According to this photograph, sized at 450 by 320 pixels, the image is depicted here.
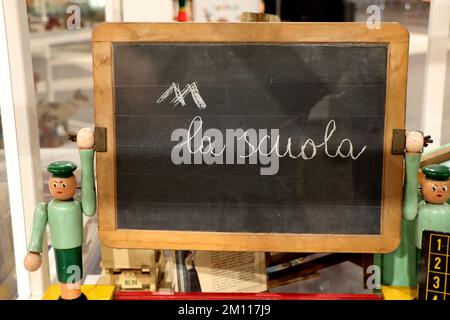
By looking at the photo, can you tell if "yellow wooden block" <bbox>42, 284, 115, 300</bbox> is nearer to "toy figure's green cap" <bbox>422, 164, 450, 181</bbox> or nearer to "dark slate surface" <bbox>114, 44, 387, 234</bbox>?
"dark slate surface" <bbox>114, 44, 387, 234</bbox>

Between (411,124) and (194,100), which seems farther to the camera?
(411,124)

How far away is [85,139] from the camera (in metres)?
1.04

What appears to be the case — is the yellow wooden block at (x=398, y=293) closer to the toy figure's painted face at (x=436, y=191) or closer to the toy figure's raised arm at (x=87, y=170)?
the toy figure's painted face at (x=436, y=191)

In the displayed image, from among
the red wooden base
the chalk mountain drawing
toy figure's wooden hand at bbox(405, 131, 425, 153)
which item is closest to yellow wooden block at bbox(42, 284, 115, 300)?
the red wooden base

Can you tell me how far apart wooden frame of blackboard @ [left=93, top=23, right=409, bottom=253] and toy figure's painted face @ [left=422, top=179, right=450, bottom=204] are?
0.06 metres

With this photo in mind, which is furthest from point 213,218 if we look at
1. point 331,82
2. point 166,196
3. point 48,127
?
point 48,127

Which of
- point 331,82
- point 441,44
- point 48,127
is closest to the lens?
point 331,82

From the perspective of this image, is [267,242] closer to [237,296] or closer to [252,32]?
[237,296]

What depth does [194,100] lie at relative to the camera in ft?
3.42

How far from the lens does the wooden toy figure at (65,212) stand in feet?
3.48

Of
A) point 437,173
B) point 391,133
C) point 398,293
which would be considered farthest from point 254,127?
point 398,293

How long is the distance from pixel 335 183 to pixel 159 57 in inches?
16.9

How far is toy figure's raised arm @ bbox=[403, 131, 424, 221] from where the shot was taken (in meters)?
1.00
